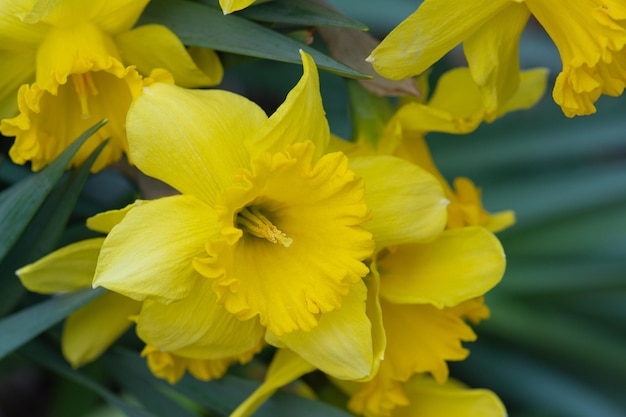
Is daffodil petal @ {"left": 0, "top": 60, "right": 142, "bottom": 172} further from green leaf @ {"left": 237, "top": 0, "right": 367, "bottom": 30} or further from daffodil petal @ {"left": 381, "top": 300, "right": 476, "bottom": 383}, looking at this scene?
daffodil petal @ {"left": 381, "top": 300, "right": 476, "bottom": 383}

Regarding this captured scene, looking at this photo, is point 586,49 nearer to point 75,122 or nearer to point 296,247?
point 296,247

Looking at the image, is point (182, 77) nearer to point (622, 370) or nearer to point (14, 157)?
point (14, 157)

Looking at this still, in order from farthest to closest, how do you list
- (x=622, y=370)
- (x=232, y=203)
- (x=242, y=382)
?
(x=622, y=370) → (x=242, y=382) → (x=232, y=203)

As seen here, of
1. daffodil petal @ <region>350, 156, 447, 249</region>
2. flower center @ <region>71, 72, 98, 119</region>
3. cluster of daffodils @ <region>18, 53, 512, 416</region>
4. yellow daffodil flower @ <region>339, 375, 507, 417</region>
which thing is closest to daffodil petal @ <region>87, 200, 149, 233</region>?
cluster of daffodils @ <region>18, 53, 512, 416</region>

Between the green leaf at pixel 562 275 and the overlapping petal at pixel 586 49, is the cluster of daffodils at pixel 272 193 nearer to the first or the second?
the overlapping petal at pixel 586 49

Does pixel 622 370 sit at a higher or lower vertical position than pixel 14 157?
lower

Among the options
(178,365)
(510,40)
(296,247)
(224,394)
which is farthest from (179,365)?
(510,40)

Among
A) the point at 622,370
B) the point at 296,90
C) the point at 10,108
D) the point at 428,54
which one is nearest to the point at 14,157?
the point at 10,108
